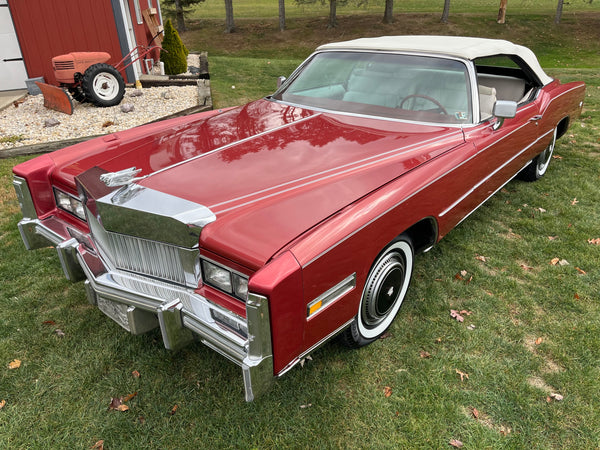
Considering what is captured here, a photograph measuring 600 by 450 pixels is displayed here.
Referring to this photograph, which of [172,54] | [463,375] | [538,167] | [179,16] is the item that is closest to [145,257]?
[463,375]

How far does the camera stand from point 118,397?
2.40 metres

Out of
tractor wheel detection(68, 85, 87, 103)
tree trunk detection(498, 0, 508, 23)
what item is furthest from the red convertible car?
tree trunk detection(498, 0, 508, 23)

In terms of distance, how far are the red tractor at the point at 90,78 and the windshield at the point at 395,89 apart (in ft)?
16.9

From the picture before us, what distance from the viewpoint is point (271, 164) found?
8.25ft

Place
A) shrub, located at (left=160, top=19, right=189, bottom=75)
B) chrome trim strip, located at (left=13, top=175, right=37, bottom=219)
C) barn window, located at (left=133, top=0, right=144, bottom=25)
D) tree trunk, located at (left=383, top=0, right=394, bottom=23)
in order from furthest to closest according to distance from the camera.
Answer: tree trunk, located at (left=383, top=0, right=394, bottom=23)
barn window, located at (left=133, top=0, right=144, bottom=25)
shrub, located at (left=160, top=19, right=189, bottom=75)
chrome trim strip, located at (left=13, top=175, right=37, bottom=219)

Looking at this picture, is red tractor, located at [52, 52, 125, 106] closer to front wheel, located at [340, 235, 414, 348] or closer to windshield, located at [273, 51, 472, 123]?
windshield, located at [273, 51, 472, 123]

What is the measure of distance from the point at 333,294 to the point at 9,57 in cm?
986

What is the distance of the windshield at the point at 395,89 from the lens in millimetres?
3207

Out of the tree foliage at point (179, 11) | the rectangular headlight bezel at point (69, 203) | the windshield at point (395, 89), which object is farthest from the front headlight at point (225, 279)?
the tree foliage at point (179, 11)

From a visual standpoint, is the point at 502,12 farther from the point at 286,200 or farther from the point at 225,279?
the point at 225,279

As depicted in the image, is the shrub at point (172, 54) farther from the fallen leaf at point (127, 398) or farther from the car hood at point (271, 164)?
the fallen leaf at point (127, 398)

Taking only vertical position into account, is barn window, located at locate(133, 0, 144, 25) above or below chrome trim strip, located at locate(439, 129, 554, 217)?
above

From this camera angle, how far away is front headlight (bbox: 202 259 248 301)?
1.96 meters

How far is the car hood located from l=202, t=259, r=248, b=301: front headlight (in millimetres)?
106
